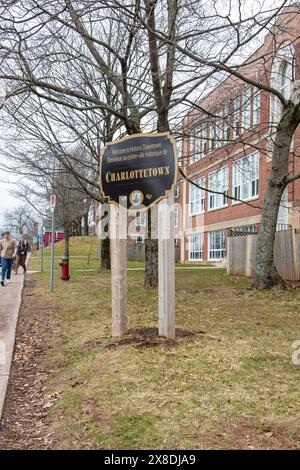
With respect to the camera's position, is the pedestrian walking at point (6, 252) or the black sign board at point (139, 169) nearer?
the black sign board at point (139, 169)

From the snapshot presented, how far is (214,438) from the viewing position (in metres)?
3.26

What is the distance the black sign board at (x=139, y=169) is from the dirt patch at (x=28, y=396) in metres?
2.44

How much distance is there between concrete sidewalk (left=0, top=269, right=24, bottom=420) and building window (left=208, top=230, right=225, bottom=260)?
1785 cm

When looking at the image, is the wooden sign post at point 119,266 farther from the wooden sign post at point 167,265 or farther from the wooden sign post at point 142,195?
the wooden sign post at point 167,265

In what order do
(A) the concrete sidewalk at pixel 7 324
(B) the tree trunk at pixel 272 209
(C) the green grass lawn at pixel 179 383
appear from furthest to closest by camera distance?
(B) the tree trunk at pixel 272 209, (A) the concrete sidewalk at pixel 7 324, (C) the green grass lawn at pixel 179 383

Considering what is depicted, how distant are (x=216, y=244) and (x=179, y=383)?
1049 inches

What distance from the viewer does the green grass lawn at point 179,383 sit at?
337 centimetres

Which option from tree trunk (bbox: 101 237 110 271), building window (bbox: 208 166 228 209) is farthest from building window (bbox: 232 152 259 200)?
tree trunk (bbox: 101 237 110 271)

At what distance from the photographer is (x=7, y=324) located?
7.77 meters

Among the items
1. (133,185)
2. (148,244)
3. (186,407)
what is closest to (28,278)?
(148,244)

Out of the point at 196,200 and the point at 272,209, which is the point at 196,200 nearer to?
the point at 196,200

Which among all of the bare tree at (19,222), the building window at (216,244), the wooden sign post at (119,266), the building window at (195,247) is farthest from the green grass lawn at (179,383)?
the bare tree at (19,222)

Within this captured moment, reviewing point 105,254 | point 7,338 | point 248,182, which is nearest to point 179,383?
point 7,338

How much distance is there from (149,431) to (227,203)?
1026 inches
